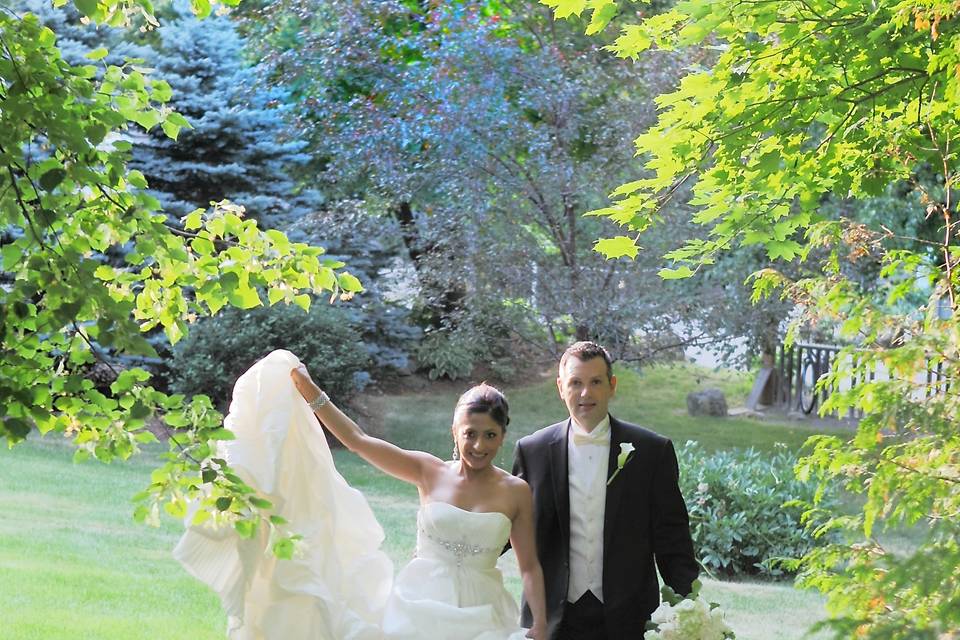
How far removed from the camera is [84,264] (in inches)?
101

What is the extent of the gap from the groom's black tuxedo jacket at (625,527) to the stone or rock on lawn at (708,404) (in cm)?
1327

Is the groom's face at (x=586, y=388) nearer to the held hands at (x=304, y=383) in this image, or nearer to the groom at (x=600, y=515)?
the groom at (x=600, y=515)

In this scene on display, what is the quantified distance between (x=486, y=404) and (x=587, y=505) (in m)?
0.47

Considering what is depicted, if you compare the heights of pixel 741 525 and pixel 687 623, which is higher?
pixel 687 623

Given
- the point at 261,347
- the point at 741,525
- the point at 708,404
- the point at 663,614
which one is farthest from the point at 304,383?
the point at 708,404

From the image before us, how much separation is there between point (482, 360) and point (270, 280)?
14668mm

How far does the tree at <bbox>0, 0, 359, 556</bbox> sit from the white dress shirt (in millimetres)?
1383

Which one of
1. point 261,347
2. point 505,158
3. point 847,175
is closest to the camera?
point 847,175

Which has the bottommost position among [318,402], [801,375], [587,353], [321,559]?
[801,375]

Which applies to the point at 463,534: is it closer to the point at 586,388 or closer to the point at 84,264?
the point at 586,388

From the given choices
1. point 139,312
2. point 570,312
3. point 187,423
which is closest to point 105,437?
point 187,423

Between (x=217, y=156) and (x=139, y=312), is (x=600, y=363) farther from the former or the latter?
(x=217, y=156)

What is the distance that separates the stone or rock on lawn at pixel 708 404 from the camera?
1714 centimetres

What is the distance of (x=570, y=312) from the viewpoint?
1265 centimetres
